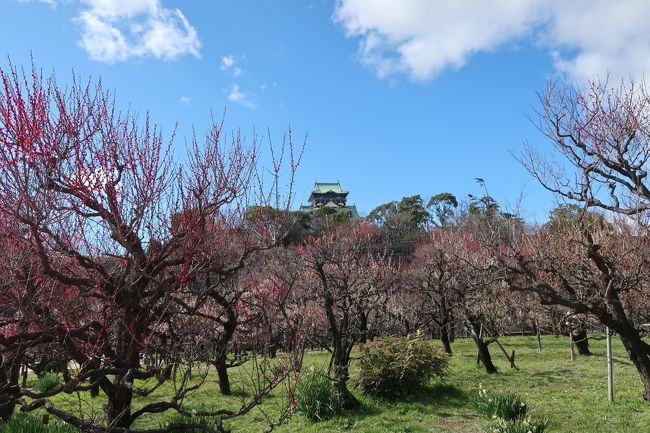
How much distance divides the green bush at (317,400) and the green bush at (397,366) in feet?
4.91

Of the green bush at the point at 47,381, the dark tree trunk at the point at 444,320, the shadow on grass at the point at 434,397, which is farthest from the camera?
the dark tree trunk at the point at 444,320

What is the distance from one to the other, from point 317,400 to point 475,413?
303cm

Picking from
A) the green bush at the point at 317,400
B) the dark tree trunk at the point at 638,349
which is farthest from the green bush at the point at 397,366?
the dark tree trunk at the point at 638,349

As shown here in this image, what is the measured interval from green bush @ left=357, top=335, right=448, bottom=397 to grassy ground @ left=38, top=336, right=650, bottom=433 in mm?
288

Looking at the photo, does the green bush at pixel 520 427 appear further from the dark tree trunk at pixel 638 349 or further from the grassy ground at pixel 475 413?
the dark tree trunk at pixel 638 349

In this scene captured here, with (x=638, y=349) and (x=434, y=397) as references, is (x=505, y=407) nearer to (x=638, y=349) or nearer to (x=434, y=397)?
(x=638, y=349)

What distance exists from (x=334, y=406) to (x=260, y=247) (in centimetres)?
519

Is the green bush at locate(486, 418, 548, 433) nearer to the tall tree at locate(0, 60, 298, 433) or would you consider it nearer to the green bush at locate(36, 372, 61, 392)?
the tall tree at locate(0, 60, 298, 433)

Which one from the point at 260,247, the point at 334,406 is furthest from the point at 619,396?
the point at 260,247

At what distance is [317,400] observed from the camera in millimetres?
9500

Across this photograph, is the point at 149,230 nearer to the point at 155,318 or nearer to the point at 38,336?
the point at 155,318

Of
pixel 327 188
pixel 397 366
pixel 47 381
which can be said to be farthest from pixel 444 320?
pixel 327 188

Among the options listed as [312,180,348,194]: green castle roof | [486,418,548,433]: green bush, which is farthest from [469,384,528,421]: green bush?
[312,180,348,194]: green castle roof

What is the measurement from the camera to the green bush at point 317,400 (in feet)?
31.0
